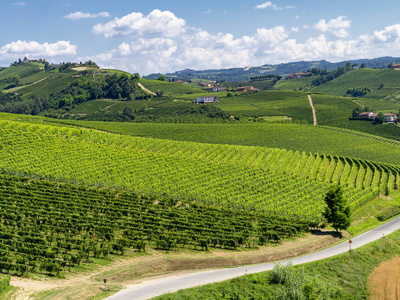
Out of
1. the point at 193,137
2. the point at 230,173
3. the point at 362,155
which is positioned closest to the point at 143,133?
the point at 193,137

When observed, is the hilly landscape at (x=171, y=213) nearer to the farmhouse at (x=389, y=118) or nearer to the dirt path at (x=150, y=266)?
the dirt path at (x=150, y=266)

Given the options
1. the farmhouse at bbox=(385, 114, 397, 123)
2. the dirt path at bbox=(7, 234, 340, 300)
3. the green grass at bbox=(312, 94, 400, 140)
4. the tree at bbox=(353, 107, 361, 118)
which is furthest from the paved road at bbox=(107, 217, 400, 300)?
the tree at bbox=(353, 107, 361, 118)

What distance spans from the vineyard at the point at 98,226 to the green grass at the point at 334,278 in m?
8.85

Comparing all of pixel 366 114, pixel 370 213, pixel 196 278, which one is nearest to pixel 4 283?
pixel 196 278

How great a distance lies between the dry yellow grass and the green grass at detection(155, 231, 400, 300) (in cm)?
63

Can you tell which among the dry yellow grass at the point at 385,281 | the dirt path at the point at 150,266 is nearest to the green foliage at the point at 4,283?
the dirt path at the point at 150,266

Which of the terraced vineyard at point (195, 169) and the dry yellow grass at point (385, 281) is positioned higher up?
the terraced vineyard at point (195, 169)

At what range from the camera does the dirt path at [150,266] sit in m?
37.5

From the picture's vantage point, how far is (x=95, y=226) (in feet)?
170

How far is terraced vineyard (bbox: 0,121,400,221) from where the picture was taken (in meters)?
69.4

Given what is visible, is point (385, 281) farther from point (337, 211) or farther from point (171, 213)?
point (171, 213)

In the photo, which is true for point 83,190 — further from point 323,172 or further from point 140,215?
point 323,172

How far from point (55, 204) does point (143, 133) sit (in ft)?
266

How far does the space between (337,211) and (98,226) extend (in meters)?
34.6
